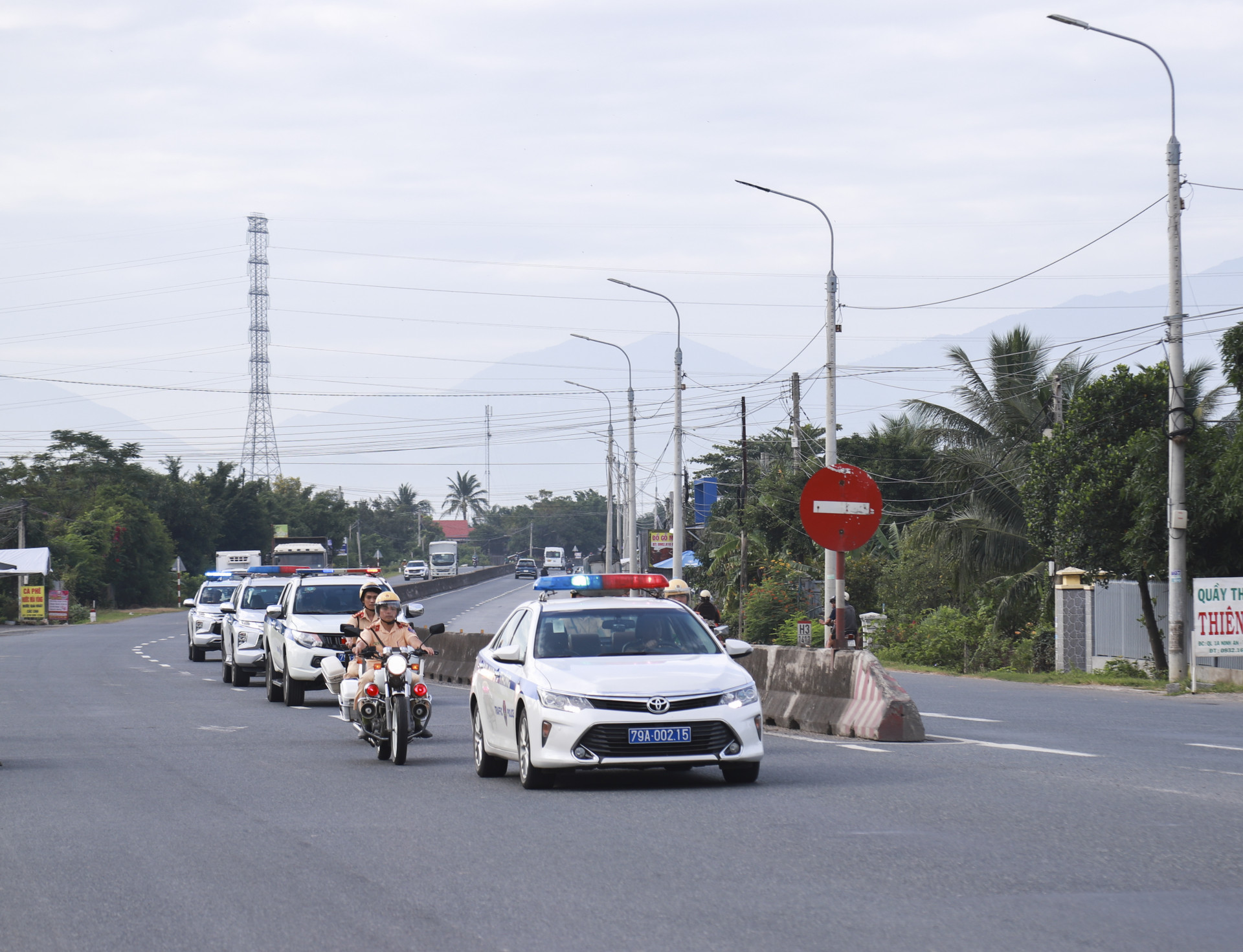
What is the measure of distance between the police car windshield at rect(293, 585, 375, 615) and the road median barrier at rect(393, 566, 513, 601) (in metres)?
39.6

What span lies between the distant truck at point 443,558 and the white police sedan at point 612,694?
347ft

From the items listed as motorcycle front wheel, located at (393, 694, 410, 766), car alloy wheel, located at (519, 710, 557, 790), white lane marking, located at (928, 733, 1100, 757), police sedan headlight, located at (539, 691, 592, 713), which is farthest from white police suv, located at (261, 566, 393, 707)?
police sedan headlight, located at (539, 691, 592, 713)

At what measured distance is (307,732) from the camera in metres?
17.8

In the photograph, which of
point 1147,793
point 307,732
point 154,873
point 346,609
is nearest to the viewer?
point 154,873

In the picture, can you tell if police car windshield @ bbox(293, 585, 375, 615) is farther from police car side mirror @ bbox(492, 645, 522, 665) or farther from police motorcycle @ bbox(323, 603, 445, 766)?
police car side mirror @ bbox(492, 645, 522, 665)

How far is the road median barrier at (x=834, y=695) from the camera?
15344 millimetres

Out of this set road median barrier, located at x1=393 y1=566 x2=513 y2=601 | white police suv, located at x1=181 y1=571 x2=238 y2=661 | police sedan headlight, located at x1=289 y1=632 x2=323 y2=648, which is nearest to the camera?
police sedan headlight, located at x1=289 y1=632 x2=323 y2=648

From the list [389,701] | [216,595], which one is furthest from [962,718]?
[216,595]

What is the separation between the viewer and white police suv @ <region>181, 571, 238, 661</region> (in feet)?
118

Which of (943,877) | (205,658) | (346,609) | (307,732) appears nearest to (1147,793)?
(943,877)

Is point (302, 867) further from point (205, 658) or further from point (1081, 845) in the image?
point (205, 658)

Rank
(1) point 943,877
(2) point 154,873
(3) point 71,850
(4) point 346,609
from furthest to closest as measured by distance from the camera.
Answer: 1. (4) point 346,609
2. (3) point 71,850
3. (2) point 154,873
4. (1) point 943,877

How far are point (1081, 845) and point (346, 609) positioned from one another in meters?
15.6

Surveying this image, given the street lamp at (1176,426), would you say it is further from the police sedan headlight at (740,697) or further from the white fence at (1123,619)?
the police sedan headlight at (740,697)
